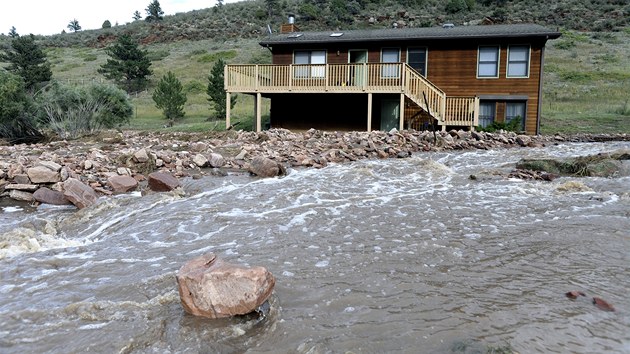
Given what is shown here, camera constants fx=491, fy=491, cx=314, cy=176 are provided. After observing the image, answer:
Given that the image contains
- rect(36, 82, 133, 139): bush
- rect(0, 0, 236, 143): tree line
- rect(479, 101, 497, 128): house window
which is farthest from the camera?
rect(479, 101, 497, 128): house window

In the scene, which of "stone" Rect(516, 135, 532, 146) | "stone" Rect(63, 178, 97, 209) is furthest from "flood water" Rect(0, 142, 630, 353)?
"stone" Rect(516, 135, 532, 146)

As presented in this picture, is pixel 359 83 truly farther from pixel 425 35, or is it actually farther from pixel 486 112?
pixel 486 112

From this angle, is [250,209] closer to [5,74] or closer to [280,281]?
[280,281]

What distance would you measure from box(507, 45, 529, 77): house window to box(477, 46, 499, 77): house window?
51 cm

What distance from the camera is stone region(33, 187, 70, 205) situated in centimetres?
856

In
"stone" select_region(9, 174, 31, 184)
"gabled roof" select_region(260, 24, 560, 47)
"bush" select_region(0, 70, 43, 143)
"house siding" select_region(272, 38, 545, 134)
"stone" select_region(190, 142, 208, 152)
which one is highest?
"gabled roof" select_region(260, 24, 560, 47)

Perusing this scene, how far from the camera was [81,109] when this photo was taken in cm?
1930

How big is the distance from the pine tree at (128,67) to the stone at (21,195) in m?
35.2

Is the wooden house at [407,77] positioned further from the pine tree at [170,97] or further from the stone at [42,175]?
the stone at [42,175]

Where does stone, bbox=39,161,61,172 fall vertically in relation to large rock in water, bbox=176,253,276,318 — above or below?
above

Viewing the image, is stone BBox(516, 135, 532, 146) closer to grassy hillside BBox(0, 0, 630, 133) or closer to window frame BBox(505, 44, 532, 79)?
window frame BBox(505, 44, 532, 79)

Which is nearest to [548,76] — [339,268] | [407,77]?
[407,77]

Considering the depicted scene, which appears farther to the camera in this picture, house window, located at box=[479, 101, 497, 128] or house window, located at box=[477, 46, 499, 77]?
house window, located at box=[479, 101, 497, 128]

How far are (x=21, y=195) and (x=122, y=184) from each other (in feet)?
5.60
